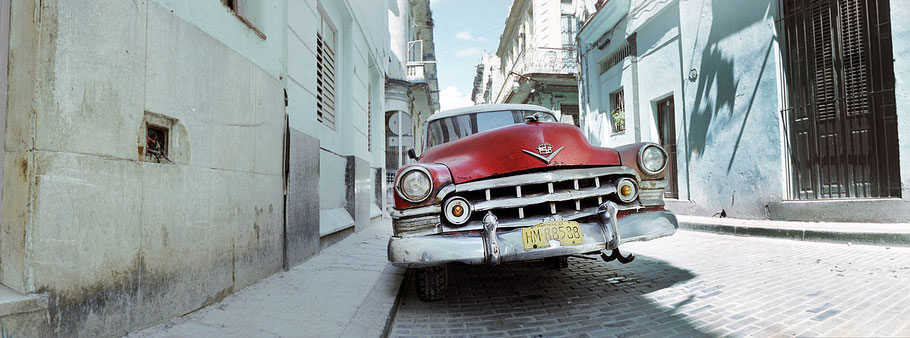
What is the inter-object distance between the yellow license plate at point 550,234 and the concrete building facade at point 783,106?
5876 mm

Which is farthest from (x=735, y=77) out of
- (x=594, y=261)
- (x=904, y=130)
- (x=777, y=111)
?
(x=594, y=261)

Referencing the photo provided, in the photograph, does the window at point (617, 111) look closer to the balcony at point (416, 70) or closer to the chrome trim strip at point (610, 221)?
the balcony at point (416, 70)

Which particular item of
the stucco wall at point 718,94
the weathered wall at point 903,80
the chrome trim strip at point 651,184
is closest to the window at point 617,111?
the stucco wall at point 718,94

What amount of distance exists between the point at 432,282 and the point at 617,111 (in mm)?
10964

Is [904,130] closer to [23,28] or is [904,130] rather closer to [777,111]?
[777,111]

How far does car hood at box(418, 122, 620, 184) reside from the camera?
303cm

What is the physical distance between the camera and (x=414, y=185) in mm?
2828

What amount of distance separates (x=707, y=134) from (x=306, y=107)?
25.3 feet

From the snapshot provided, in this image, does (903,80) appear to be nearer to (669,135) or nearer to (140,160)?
(669,135)

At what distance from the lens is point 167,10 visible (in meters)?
2.48

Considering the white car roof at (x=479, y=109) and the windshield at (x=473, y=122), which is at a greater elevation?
the white car roof at (x=479, y=109)

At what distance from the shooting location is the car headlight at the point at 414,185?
281cm

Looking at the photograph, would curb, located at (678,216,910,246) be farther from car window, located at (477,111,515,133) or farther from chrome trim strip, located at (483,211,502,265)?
chrome trim strip, located at (483,211,502,265)

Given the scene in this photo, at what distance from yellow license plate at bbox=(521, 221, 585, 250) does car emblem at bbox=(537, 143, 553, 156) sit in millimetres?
555
